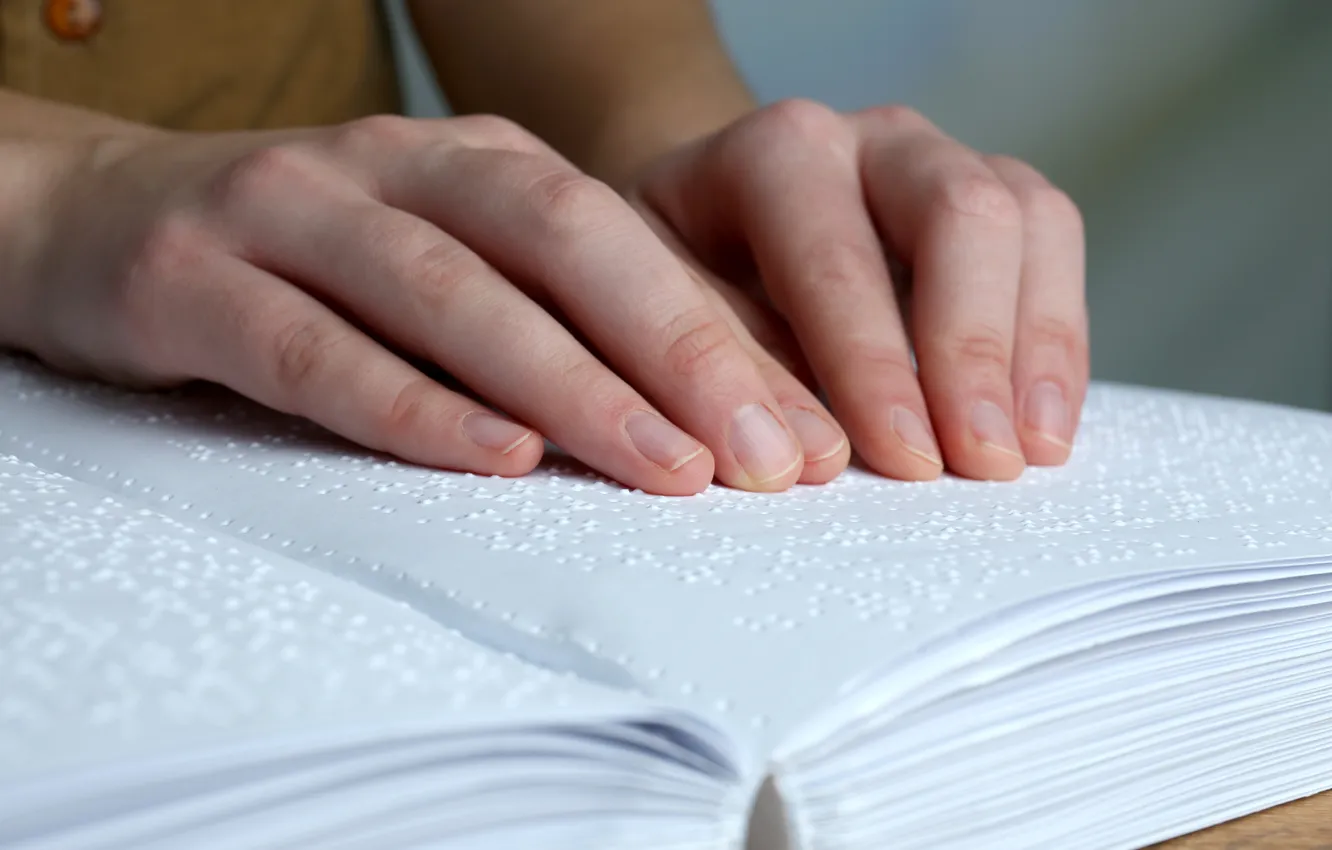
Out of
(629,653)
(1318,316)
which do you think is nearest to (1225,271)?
(1318,316)

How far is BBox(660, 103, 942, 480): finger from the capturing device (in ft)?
1.43

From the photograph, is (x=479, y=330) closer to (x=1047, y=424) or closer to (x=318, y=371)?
(x=318, y=371)

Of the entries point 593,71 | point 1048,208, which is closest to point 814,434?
point 1048,208

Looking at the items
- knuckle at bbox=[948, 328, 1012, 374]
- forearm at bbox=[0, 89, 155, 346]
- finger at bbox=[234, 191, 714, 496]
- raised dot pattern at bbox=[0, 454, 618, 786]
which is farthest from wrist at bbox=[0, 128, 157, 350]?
knuckle at bbox=[948, 328, 1012, 374]

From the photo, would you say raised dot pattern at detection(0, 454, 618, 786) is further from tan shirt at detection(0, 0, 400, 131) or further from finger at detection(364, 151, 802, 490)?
tan shirt at detection(0, 0, 400, 131)

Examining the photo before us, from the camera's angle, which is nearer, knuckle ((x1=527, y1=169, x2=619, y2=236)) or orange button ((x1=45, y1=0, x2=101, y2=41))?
knuckle ((x1=527, y1=169, x2=619, y2=236))

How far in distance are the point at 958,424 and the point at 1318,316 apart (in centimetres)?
116

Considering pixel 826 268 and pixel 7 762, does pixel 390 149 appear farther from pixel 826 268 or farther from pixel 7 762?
pixel 7 762

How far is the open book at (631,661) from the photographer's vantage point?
0.20 m

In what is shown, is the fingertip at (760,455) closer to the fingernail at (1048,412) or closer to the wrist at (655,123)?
the fingernail at (1048,412)

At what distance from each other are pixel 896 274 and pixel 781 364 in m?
0.09

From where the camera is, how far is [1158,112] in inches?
55.7

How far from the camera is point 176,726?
7.9 inches

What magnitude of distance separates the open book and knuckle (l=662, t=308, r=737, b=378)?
0.15ft
